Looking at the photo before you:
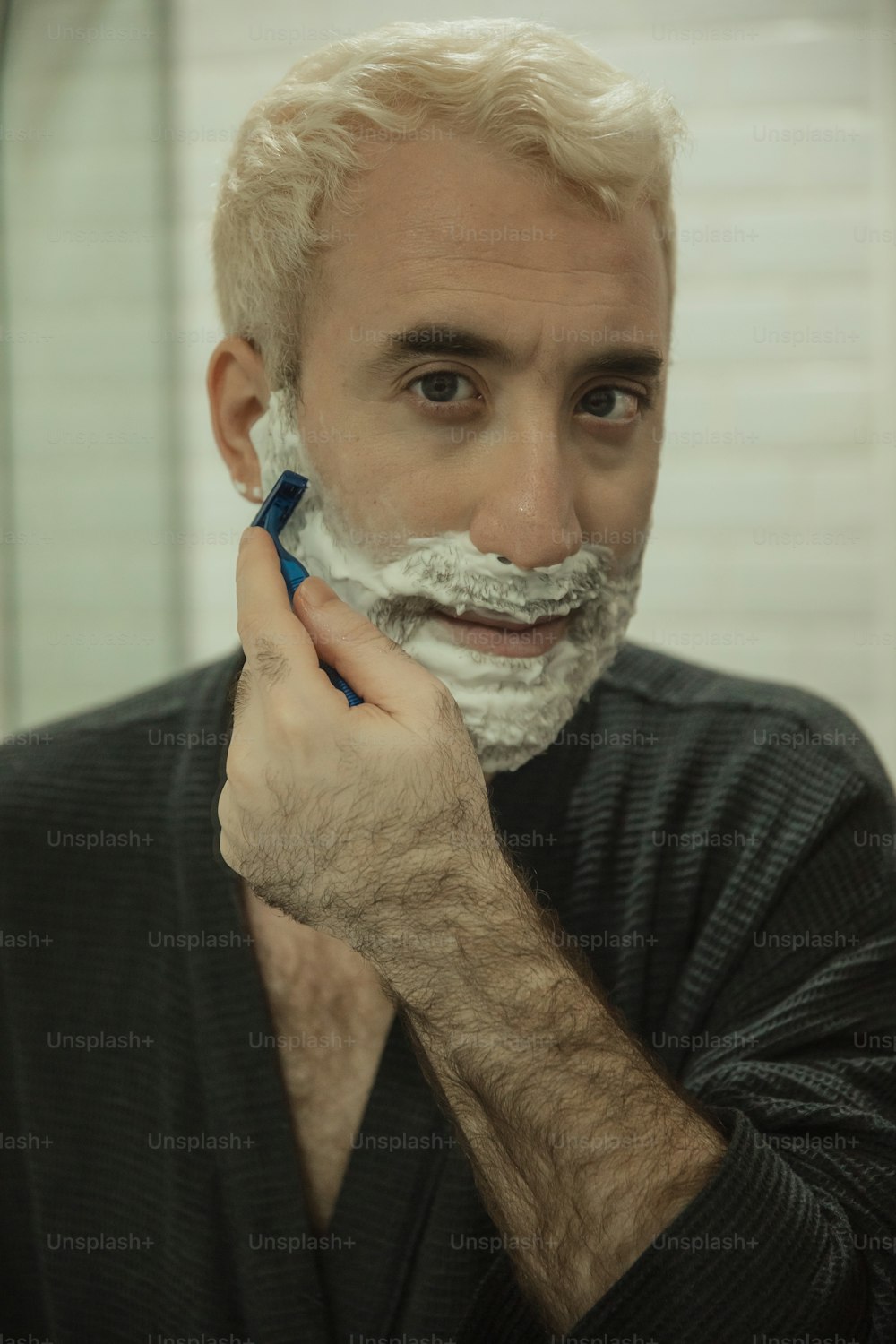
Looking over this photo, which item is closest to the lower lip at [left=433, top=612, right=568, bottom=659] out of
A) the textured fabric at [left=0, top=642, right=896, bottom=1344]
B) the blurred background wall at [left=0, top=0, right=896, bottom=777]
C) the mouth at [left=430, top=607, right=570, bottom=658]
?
the mouth at [left=430, top=607, right=570, bottom=658]

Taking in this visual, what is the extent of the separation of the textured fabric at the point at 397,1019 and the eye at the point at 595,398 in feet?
0.95

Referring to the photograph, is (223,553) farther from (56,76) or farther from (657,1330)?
(657,1330)

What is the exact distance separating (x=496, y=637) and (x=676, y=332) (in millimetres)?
916

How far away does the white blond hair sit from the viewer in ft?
2.74

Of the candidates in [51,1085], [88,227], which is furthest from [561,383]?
[88,227]

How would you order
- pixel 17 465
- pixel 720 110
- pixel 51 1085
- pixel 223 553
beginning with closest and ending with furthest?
1. pixel 51 1085
2. pixel 17 465
3. pixel 720 110
4. pixel 223 553

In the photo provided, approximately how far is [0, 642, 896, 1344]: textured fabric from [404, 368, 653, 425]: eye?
29 centimetres

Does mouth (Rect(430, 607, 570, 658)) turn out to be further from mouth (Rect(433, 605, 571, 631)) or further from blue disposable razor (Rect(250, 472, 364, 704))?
blue disposable razor (Rect(250, 472, 364, 704))

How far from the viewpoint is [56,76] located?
152 centimetres

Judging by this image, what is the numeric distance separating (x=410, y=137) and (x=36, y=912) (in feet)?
2.34

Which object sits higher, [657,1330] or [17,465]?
[17,465]

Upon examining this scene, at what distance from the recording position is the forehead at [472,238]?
826mm

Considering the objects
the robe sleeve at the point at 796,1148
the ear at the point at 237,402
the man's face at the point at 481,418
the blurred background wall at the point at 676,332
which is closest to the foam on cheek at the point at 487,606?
the man's face at the point at 481,418

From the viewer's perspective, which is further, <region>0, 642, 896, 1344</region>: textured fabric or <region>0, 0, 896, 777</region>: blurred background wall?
<region>0, 0, 896, 777</region>: blurred background wall
